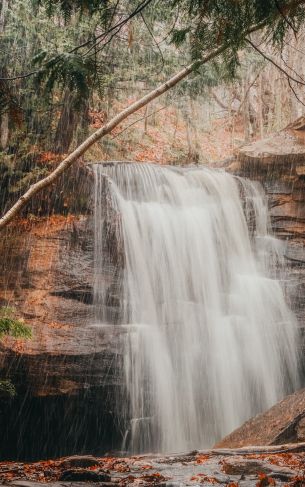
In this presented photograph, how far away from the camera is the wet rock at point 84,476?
4850 millimetres

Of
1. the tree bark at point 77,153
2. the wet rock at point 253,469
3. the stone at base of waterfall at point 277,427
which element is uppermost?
the tree bark at point 77,153

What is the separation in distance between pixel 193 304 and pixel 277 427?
4.47 metres

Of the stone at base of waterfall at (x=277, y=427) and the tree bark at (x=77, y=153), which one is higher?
the tree bark at (x=77, y=153)

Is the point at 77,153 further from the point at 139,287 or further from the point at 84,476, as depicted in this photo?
the point at 139,287

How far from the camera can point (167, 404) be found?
9.80 meters

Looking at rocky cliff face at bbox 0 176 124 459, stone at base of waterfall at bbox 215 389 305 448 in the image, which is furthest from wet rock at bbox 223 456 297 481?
rocky cliff face at bbox 0 176 124 459

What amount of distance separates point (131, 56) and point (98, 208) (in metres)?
5.07

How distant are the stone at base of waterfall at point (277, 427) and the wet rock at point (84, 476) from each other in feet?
10.6

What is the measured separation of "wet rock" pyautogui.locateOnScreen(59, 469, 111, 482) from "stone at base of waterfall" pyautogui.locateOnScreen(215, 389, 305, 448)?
3239 millimetres

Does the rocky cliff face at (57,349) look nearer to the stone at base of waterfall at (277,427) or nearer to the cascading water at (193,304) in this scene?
the cascading water at (193,304)

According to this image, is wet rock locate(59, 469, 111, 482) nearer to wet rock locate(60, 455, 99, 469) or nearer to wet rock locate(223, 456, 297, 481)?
wet rock locate(60, 455, 99, 469)

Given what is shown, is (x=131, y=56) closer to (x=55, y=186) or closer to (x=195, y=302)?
(x=55, y=186)

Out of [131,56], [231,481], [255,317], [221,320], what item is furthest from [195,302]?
[131,56]

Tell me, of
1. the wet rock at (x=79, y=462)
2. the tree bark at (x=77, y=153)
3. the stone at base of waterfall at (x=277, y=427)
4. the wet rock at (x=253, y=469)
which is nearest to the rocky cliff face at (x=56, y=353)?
the stone at base of waterfall at (x=277, y=427)
